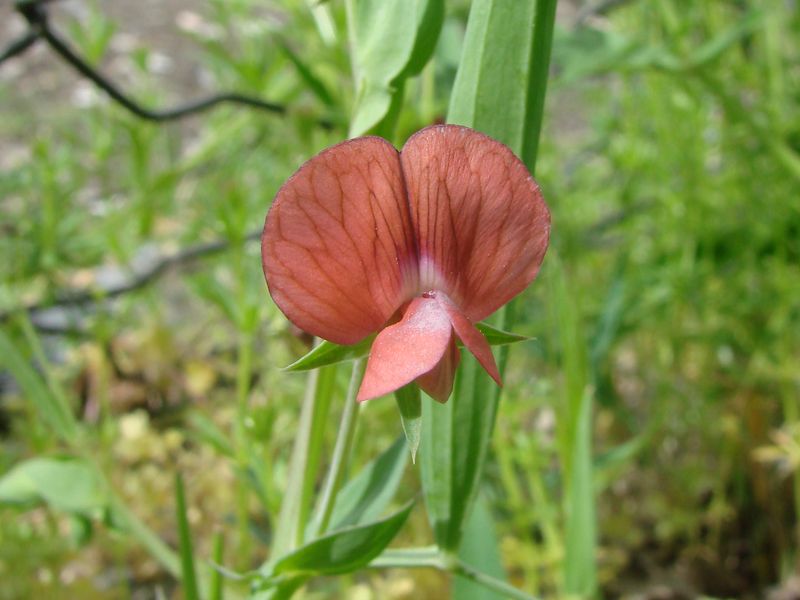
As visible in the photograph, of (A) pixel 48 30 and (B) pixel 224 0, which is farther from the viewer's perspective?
(B) pixel 224 0

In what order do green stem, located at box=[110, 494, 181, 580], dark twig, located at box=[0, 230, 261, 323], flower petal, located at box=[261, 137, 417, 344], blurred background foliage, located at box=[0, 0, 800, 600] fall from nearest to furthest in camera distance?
flower petal, located at box=[261, 137, 417, 344]
green stem, located at box=[110, 494, 181, 580]
blurred background foliage, located at box=[0, 0, 800, 600]
dark twig, located at box=[0, 230, 261, 323]

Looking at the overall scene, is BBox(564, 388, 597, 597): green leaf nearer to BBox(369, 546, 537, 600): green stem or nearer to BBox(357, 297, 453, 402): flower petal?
BBox(369, 546, 537, 600): green stem

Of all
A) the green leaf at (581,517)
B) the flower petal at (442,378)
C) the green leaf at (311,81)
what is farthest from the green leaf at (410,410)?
the green leaf at (311,81)

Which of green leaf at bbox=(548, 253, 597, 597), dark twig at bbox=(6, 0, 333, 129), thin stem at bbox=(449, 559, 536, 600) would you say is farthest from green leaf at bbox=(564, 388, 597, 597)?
dark twig at bbox=(6, 0, 333, 129)

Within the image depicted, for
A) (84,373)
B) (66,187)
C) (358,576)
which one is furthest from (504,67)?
(84,373)

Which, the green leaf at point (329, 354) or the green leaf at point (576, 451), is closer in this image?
the green leaf at point (329, 354)

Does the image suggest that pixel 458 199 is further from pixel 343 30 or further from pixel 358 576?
pixel 358 576

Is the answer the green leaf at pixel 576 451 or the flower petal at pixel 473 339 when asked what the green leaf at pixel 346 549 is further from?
the green leaf at pixel 576 451
